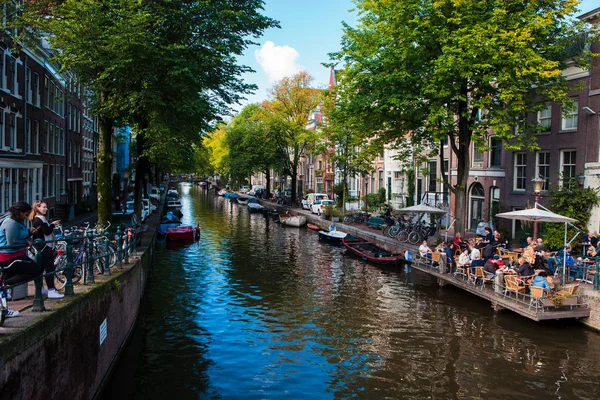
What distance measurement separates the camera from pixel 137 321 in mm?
15039

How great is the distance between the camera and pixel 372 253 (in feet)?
85.6

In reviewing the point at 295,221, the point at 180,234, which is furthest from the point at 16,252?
the point at 295,221

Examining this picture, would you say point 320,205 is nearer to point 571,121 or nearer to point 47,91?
point 47,91

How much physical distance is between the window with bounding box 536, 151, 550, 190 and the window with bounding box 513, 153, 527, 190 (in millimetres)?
1181

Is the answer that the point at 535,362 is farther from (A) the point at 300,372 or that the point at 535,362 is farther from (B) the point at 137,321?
(B) the point at 137,321

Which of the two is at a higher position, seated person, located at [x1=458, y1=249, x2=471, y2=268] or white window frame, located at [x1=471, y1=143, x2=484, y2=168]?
white window frame, located at [x1=471, y1=143, x2=484, y2=168]

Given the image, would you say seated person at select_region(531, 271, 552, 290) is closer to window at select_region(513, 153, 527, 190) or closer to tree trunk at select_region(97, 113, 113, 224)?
window at select_region(513, 153, 527, 190)

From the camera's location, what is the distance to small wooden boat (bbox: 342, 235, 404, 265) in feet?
82.6

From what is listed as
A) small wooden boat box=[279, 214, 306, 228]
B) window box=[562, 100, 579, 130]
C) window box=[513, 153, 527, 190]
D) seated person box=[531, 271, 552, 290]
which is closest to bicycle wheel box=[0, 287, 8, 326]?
seated person box=[531, 271, 552, 290]

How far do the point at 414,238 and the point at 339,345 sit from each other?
15.5 meters

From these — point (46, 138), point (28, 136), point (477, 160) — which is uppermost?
point (46, 138)

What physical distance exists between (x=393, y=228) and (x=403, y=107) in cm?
1008


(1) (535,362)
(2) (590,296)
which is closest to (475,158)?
(2) (590,296)

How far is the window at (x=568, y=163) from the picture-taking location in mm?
23922
